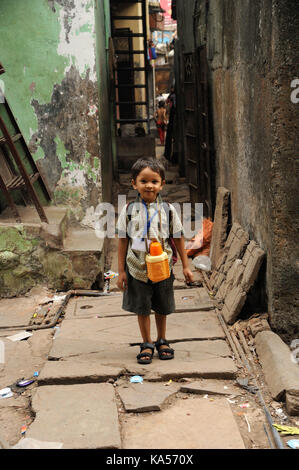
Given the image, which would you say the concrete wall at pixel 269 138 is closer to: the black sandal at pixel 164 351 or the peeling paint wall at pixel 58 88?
the black sandal at pixel 164 351

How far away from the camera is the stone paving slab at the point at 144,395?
3.36 meters

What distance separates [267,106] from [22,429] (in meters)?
2.68

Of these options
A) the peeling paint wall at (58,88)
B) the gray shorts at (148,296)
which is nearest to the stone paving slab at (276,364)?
the gray shorts at (148,296)

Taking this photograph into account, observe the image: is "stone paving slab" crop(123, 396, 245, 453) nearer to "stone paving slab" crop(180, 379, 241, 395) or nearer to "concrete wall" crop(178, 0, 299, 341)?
"stone paving slab" crop(180, 379, 241, 395)

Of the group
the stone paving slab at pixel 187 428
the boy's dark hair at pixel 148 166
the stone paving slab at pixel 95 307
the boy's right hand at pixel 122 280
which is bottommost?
the stone paving slab at pixel 95 307

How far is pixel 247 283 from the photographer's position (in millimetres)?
4547

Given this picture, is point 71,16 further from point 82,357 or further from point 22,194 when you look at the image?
point 82,357

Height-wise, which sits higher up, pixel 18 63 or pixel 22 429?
pixel 18 63

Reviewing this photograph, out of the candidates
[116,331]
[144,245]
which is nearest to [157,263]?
[144,245]

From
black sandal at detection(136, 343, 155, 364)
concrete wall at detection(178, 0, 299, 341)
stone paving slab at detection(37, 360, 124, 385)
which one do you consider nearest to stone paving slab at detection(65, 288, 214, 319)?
concrete wall at detection(178, 0, 299, 341)

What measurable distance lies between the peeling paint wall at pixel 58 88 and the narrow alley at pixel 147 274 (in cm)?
1

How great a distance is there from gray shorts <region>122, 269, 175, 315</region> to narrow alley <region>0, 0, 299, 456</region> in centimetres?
38

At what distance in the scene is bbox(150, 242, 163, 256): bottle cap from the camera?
12.1 ft
